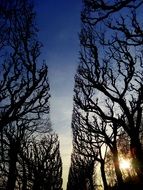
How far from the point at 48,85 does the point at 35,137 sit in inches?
447

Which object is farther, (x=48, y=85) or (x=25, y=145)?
(x=25, y=145)

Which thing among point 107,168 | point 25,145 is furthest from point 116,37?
point 107,168

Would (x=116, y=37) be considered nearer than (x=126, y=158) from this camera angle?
Yes

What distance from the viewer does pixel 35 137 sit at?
98.5ft

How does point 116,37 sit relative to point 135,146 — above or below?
above

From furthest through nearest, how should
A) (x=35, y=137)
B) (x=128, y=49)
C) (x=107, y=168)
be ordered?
(x=107, y=168)
(x=35, y=137)
(x=128, y=49)

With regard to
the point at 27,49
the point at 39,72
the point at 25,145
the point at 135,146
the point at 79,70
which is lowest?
the point at 135,146

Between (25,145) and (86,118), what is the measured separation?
7.88 metres

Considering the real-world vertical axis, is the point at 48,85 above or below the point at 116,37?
below

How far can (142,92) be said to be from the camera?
20.7m

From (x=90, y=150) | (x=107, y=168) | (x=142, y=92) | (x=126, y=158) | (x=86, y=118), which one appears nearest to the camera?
(x=142, y=92)

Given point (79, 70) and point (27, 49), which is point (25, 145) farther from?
point (27, 49)

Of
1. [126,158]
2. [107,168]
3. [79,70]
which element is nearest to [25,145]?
[79,70]

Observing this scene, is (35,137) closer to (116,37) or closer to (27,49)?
(27,49)
